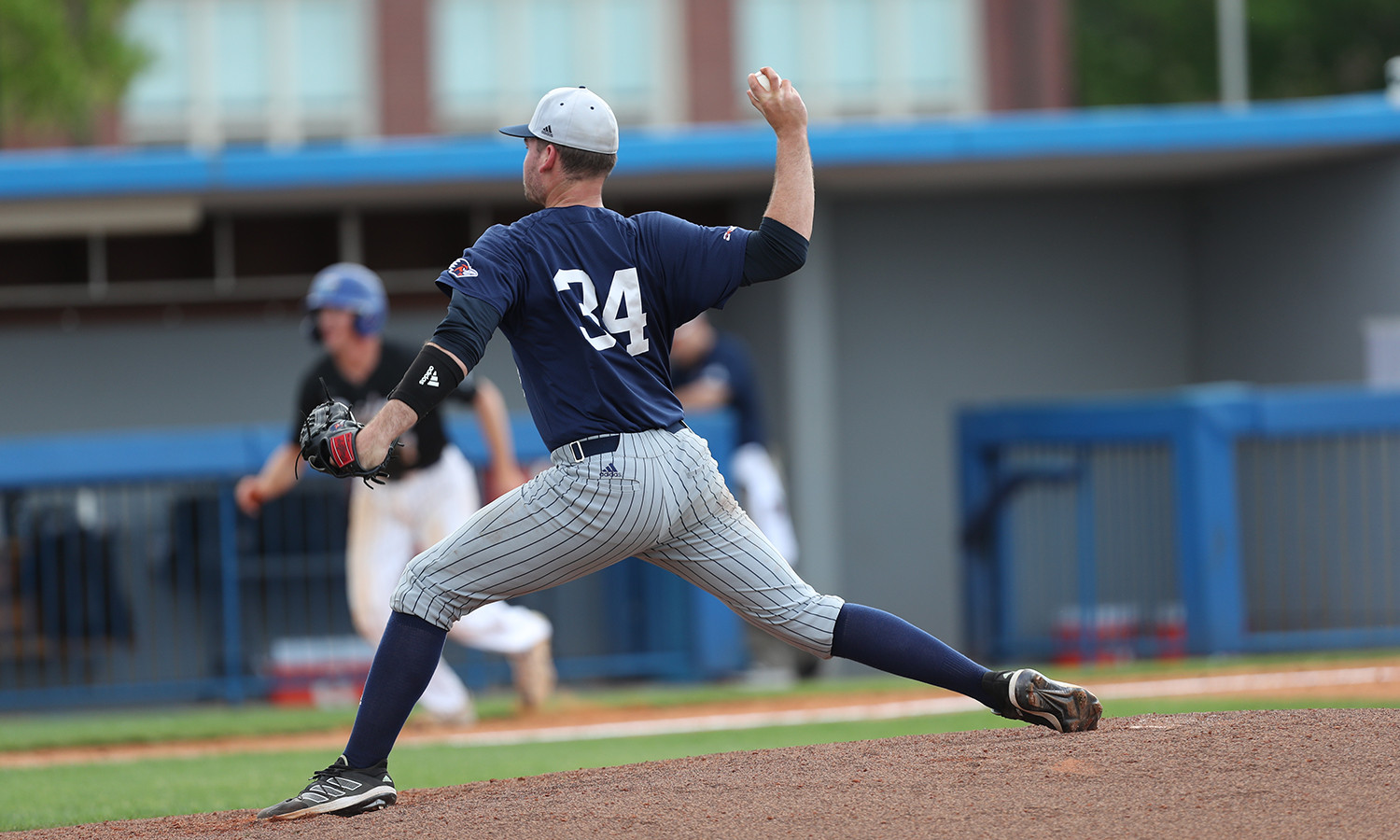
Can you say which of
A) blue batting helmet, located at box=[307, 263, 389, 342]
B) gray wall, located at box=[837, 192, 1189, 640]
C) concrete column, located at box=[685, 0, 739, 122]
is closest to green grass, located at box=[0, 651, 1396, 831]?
blue batting helmet, located at box=[307, 263, 389, 342]

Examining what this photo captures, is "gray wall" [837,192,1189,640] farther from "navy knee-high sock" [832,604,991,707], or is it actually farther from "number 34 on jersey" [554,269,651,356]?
"number 34 on jersey" [554,269,651,356]

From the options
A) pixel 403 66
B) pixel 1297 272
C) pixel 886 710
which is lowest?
pixel 886 710

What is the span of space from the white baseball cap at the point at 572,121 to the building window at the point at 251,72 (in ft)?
56.8

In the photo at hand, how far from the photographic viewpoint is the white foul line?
327 inches

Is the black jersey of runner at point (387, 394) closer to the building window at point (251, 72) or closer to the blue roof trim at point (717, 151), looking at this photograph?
the blue roof trim at point (717, 151)

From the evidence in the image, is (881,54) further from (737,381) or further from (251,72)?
(737,381)

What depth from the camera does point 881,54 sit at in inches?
870

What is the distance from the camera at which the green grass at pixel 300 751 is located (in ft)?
19.2

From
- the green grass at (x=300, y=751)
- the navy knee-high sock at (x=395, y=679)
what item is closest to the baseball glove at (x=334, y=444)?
the navy knee-high sock at (x=395, y=679)

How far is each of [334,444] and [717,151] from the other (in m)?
8.52

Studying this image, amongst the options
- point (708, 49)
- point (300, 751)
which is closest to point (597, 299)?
point (300, 751)

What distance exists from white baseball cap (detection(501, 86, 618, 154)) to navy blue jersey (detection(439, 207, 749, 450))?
0.19 meters

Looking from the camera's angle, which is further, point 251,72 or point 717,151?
point 251,72

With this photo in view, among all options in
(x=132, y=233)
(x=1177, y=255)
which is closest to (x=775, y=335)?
(x=1177, y=255)
